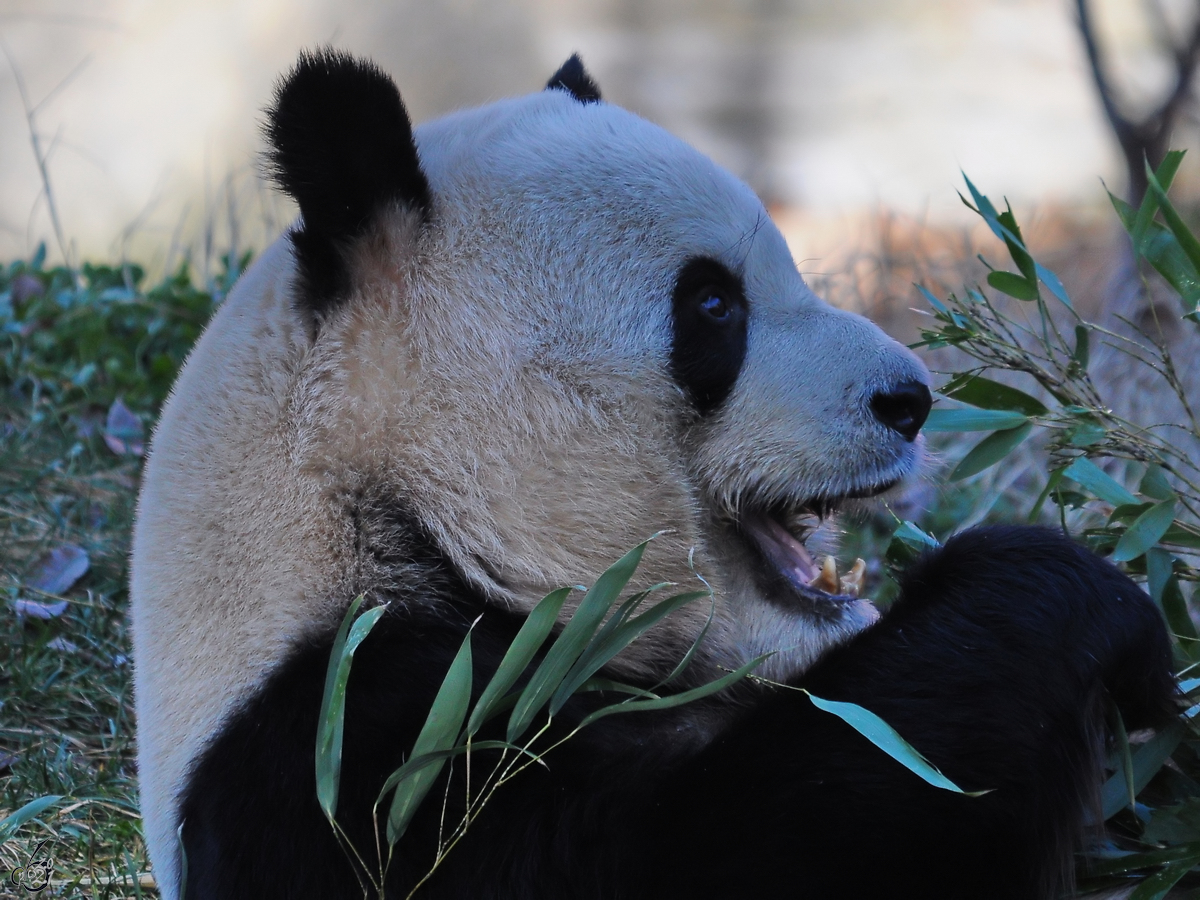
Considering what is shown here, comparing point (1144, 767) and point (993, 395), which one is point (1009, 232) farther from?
point (1144, 767)

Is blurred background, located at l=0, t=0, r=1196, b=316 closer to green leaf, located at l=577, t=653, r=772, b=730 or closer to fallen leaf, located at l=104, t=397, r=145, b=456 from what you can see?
fallen leaf, located at l=104, t=397, r=145, b=456

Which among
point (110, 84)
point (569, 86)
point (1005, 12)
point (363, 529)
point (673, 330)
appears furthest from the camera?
point (1005, 12)

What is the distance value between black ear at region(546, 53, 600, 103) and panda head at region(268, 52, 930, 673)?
1.22 feet

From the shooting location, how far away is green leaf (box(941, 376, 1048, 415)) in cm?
276

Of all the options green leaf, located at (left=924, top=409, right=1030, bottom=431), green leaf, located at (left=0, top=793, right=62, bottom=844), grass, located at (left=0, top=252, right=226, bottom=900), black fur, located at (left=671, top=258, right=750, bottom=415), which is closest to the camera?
black fur, located at (left=671, top=258, right=750, bottom=415)

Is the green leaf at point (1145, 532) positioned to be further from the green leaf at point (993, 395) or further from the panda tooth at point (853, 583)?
the panda tooth at point (853, 583)

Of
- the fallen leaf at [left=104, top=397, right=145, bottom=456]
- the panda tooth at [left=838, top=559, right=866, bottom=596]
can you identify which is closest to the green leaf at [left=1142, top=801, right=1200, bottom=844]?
the panda tooth at [left=838, top=559, right=866, bottom=596]

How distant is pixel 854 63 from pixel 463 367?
16.3 metres

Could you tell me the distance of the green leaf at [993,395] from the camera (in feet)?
9.04

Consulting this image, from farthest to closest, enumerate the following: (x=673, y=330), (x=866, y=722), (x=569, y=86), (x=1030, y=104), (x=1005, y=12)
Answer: (x=1005, y=12) < (x=1030, y=104) < (x=569, y=86) < (x=673, y=330) < (x=866, y=722)

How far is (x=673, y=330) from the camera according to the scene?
225cm

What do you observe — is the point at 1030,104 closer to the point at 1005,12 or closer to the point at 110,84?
the point at 1005,12

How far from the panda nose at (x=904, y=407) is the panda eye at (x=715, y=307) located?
0.30 metres

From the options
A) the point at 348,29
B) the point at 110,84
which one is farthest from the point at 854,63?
the point at 110,84
